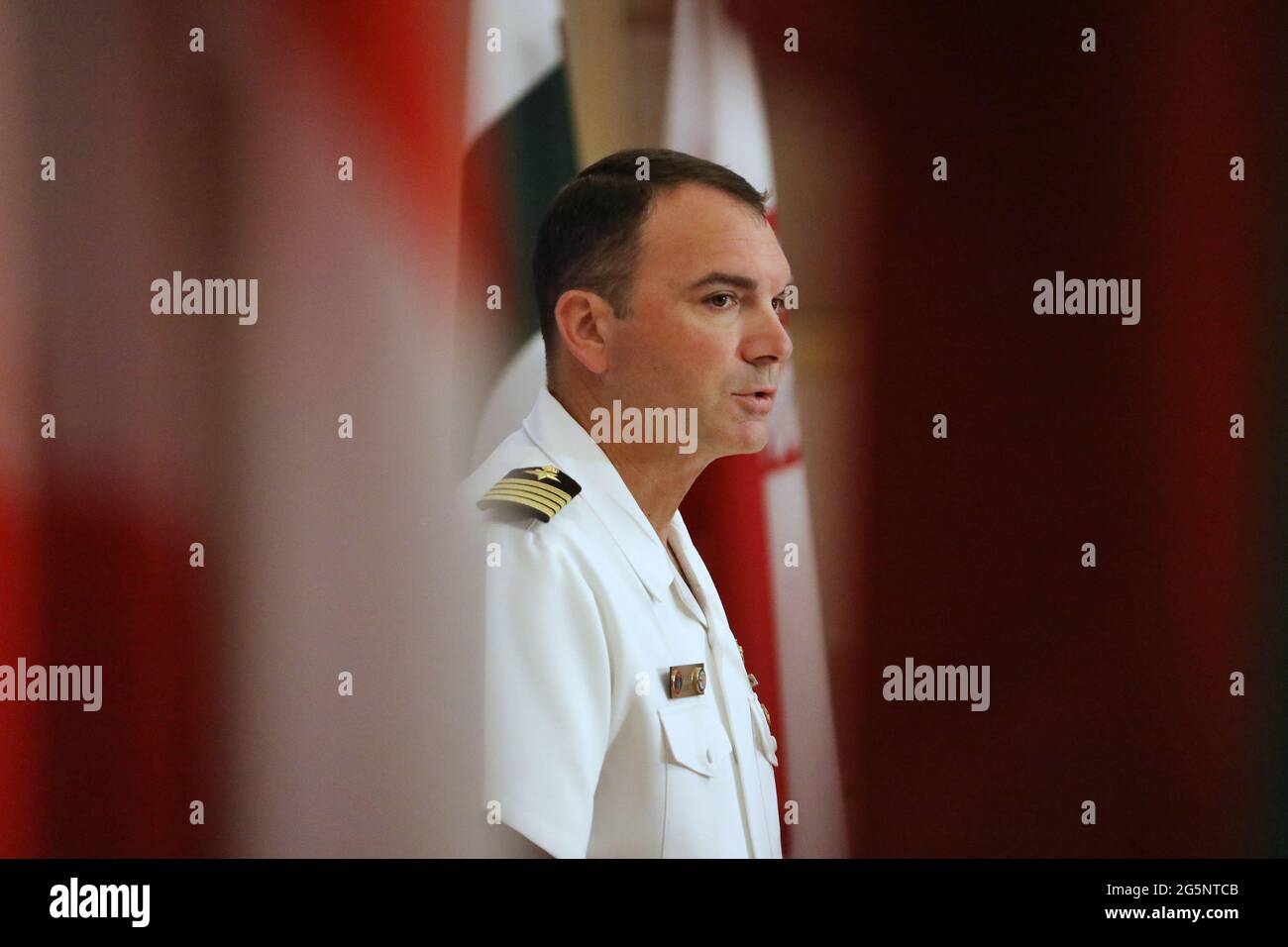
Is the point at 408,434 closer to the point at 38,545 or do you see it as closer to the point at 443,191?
the point at 443,191

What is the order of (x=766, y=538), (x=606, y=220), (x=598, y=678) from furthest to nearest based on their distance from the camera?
(x=766, y=538) → (x=606, y=220) → (x=598, y=678)

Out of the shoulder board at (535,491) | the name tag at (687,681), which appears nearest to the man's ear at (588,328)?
the shoulder board at (535,491)

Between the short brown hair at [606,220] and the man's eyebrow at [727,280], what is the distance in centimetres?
13

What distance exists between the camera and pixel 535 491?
2209 mm

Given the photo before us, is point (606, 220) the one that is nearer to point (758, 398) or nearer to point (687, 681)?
point (758, 398)

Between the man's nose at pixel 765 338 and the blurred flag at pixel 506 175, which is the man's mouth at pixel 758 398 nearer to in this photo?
the man's nose at pixel 765 338

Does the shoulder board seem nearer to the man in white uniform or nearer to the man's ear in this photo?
the man in white uniform

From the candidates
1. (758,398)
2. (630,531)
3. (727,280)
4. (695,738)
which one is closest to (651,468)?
(630,531)

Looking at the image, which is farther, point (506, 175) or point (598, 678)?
point (506, 175)

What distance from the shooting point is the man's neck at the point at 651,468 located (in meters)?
2.27

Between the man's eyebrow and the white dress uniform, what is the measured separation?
1.17 ft

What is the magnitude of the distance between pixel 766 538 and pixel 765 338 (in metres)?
0.41

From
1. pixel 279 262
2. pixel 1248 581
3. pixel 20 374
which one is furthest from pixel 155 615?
pixel 1248 581

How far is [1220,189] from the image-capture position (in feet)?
7.97
